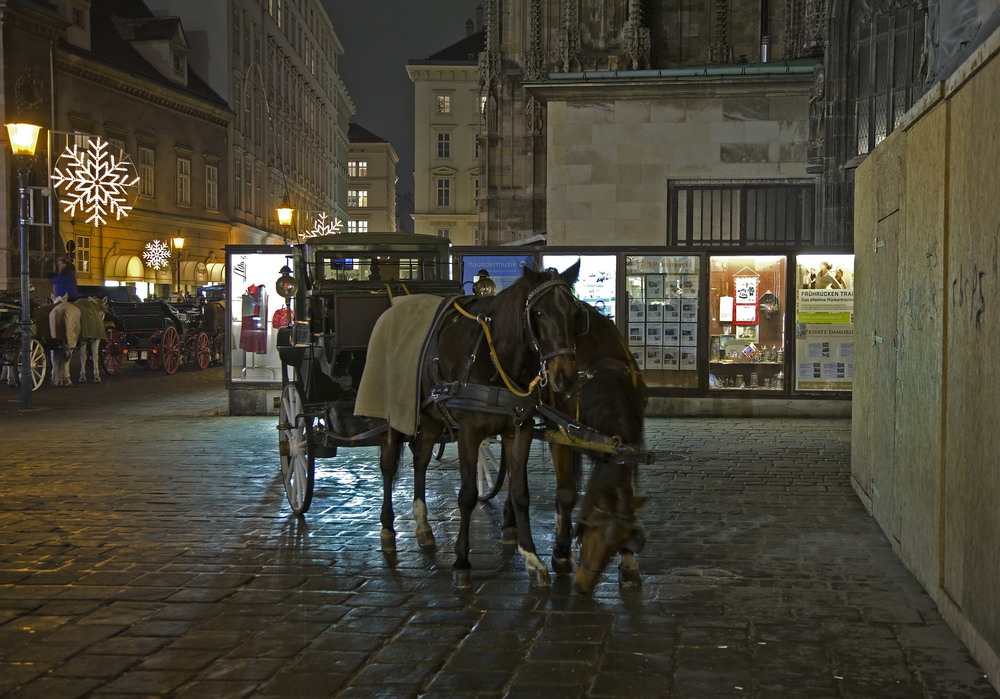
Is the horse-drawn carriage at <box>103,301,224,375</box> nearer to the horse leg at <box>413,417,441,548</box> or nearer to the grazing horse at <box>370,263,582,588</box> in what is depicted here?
the horse leg at <box>413,417,441,548</box>

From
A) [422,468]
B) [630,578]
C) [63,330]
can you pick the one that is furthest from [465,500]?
[63,330]

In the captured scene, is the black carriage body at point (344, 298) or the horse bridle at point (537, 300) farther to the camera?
the black carriage body at point (344, 298)

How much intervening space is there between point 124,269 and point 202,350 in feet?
55.2

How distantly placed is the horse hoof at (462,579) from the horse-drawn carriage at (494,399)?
1 centimetres

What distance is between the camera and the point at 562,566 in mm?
7012

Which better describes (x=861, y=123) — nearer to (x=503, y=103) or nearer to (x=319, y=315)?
(x=319, y=315)

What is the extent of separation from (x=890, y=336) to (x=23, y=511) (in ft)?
22.4

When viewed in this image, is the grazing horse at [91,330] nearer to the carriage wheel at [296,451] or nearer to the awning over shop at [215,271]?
the carriage wheel at [296,451]

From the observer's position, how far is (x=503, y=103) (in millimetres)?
38438

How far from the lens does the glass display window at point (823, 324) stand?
52.2 ft

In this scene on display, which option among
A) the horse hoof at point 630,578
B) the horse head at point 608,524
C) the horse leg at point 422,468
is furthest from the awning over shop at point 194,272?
the horse head at point 608,524

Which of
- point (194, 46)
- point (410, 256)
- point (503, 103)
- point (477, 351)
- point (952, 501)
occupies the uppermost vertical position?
point (194, 46)

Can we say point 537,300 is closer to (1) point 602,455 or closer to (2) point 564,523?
(1) point 602,455

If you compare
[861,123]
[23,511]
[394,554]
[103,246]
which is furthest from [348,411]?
[103,246]
